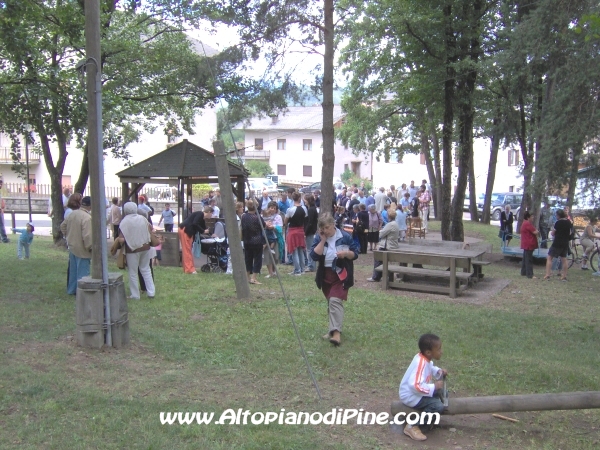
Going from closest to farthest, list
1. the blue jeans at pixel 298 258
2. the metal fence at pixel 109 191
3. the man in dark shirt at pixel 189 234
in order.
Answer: the man in dark shirt at pixel 189 234, the blue jeans at pixel 298 258, the metal fence at pixel 109 191

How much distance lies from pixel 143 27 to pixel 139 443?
15631 mm

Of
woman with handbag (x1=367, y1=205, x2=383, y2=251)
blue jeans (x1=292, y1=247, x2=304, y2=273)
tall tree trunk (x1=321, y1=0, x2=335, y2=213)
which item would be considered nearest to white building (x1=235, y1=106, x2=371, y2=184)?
woman with handbag (x1=367, y1=205, x2=383, y2=251)

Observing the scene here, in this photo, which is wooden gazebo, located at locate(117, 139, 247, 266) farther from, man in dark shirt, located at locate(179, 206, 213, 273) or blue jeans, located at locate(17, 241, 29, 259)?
blue jeans, located at locate(17, 241, 29, 259)

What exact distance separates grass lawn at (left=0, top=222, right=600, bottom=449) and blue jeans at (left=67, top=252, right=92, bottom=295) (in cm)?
20

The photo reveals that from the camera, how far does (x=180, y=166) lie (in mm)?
16219

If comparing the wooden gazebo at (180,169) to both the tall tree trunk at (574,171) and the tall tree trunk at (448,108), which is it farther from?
the tall tree trunk at (574,171)

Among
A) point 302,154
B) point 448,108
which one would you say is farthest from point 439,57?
point 302,154

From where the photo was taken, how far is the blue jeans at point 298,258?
47.1ft

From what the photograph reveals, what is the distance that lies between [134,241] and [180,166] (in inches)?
247

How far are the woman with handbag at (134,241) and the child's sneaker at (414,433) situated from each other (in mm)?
6165

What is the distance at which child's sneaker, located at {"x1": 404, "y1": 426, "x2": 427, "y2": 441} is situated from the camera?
17.5ft

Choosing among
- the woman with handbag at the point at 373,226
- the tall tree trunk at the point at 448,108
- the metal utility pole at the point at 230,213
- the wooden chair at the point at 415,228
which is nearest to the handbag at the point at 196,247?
the metal utility pole at the point at 230,213

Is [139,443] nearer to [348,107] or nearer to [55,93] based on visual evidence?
[55,93]

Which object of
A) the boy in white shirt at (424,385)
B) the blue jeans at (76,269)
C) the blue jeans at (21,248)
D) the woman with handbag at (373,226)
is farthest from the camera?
the woman with handbag at (373,226)
